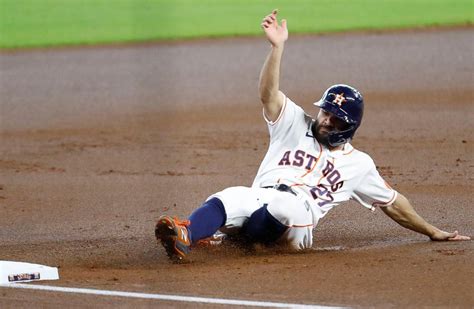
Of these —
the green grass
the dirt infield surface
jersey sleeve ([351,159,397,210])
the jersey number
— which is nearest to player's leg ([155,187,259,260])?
the dirt infield surface

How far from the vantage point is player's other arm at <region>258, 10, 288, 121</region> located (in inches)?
221

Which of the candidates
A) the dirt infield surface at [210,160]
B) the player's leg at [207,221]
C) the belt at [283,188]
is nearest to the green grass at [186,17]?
the dirt infield surface at [210,160]

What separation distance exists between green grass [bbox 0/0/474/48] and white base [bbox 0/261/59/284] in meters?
11.7

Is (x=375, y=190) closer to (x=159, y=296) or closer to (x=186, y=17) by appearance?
(x=159, y=296)

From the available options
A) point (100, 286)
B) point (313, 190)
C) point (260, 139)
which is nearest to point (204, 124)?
point (260, 139)

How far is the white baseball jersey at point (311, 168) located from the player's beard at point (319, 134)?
0.07 ft

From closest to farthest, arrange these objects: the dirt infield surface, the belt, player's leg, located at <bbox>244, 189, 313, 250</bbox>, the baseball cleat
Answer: the dirt infield surface, the baseball cleat, player's leg, located at <bbox>244, 189, 313, 250</bbox>, the belt

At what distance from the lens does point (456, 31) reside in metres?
16.6

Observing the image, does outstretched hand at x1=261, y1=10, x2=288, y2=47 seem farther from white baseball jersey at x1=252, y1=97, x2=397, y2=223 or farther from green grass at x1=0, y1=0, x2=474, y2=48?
green grass at x1=0, y1=0, x2=474, y2=48

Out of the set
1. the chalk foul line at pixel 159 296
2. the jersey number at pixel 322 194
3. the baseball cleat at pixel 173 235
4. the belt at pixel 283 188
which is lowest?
the chalk foul line at pixel 159 296

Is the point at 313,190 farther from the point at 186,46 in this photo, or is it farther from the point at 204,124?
the point at 186,46

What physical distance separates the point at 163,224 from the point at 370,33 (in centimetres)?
1198

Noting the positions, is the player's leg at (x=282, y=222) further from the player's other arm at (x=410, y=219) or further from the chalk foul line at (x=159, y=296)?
the chalk foul line at (x=159, y=296)

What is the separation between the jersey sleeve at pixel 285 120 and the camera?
5.82 meters
